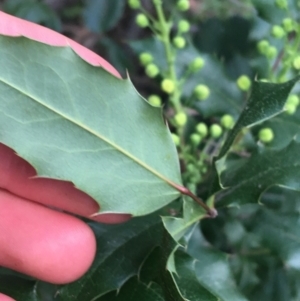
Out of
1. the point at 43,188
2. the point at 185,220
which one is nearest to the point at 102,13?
the point at 43,188

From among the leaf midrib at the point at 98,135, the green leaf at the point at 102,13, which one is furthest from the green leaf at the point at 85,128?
the green leaf at the point at 102,13

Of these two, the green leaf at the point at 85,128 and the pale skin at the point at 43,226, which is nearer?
the green leaf at the point at 85,128

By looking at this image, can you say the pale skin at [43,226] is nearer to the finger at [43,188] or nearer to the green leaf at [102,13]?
the finger at [43,188]

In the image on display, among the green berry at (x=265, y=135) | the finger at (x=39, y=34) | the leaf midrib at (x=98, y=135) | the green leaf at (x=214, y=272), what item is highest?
the finger at (x=39, y=34)

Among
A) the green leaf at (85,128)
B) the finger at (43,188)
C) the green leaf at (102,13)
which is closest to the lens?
the green leaf at (85,128)

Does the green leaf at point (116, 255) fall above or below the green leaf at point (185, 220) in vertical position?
below

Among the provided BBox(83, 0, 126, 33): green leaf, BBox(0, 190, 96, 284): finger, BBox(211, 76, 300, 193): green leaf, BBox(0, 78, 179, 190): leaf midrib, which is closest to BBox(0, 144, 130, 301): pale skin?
BBox(0, 190, 96, 284): finger

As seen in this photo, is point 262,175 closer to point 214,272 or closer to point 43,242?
point 214,272
